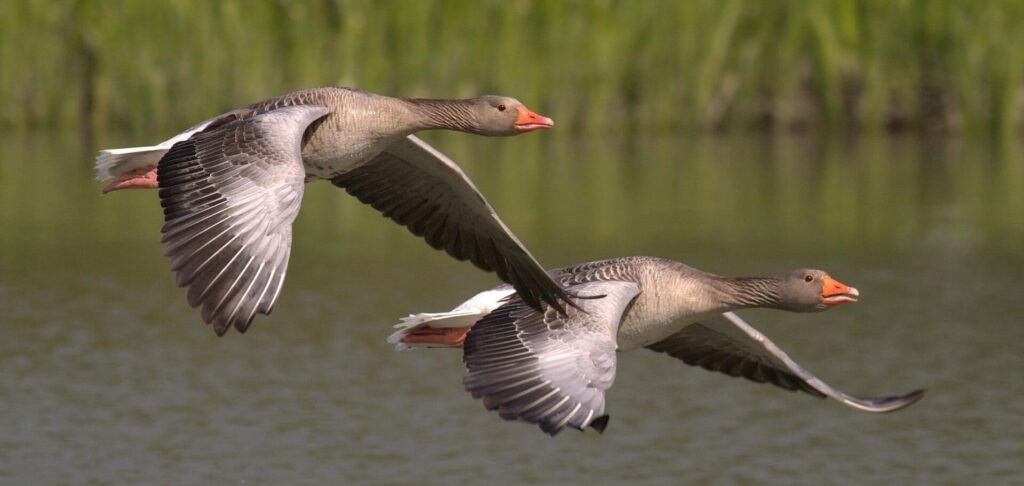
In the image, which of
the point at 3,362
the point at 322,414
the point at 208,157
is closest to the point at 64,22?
the point at 3,362

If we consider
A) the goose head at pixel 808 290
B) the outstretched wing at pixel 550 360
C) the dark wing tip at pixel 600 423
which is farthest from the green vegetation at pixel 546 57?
the dark wing tip at pixel 600 423

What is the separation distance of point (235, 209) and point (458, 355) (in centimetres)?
Answer: 785

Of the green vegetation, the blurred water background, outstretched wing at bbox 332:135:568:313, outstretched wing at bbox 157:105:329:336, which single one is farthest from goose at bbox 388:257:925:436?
the green vegetation

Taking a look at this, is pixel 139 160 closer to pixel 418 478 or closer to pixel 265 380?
pixel 418 478

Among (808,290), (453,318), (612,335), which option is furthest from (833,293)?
(453,318)

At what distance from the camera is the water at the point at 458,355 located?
45.5ft

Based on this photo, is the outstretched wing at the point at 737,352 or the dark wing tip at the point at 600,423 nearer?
the dark wing tip at the point at 600,423

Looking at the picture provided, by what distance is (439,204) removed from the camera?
11930 mm

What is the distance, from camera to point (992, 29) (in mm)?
28688

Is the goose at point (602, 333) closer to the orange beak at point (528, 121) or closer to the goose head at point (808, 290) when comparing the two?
the goose head at point (808, 290)

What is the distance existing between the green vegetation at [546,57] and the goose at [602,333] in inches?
597

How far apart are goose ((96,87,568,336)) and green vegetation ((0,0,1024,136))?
15.4m

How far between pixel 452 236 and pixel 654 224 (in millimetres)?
11753

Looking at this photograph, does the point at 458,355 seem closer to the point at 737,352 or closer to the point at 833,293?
the point at 737,352
